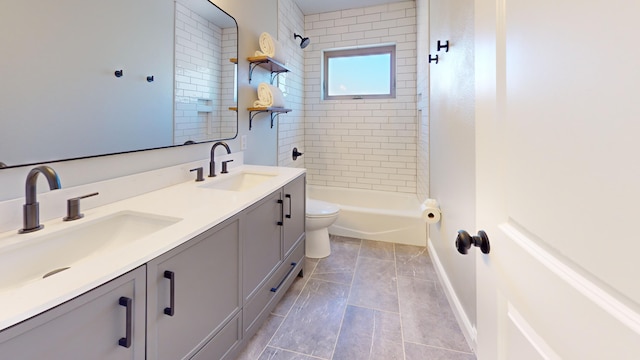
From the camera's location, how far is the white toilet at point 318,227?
2516 mm

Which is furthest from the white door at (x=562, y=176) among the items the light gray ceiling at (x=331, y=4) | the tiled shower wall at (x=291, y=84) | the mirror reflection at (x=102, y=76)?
the light gray ceiling at (x=331, y=4)

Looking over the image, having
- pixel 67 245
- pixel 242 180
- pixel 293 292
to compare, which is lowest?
pixel 293 292

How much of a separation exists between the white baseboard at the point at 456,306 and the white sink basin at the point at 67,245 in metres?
1.55

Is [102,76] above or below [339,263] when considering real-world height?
above

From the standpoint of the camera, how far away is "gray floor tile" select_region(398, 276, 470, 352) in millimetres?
1587

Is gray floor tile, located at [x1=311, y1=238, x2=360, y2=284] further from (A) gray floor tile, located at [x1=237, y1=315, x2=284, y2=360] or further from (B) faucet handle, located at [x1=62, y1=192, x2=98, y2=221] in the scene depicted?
(B) faucet handle, located at [x1=62, y1=192, x2=98, y2=221]

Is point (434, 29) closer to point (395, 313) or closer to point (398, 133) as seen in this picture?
point (398, 133)

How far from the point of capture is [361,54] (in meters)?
3.67

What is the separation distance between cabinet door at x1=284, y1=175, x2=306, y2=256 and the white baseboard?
1.09 m

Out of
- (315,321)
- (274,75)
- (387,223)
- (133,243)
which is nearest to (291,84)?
(274,75)

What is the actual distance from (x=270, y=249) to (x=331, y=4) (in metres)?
3.06

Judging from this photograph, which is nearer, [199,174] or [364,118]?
[199,174]

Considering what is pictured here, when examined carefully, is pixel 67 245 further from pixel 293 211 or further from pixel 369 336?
pixel 369 336

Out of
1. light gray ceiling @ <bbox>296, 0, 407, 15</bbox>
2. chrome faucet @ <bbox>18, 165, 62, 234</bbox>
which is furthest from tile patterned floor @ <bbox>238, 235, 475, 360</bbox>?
light gray ceiling @ <bbox>296, 0, 407, 15</bbox>
